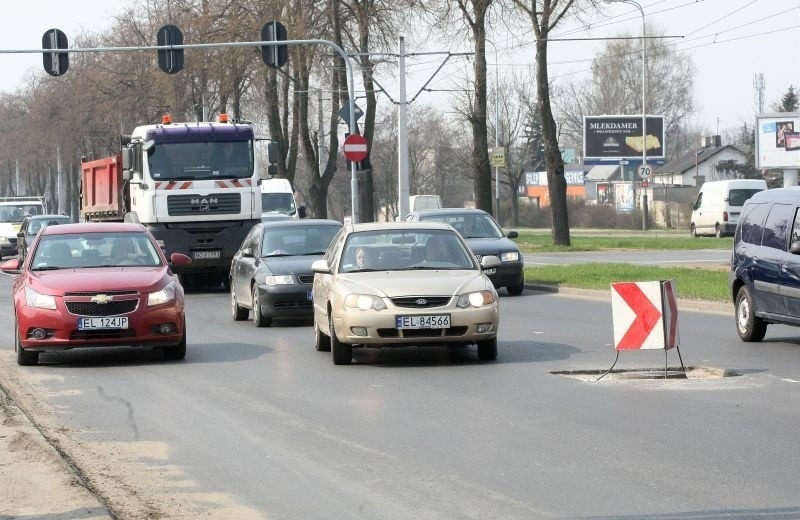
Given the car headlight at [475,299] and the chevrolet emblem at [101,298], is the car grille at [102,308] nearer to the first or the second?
the chevrolet emblem at [101,298]

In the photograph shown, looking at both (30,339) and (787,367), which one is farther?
(30,339)

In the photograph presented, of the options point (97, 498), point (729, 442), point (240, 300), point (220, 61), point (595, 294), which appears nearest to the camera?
point (97, 498)

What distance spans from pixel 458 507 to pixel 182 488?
1.67m

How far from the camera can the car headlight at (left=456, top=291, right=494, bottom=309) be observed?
14.9 metres

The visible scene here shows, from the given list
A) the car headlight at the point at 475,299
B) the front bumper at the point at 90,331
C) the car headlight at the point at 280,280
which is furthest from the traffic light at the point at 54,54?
the car headlight at the point at 475,299

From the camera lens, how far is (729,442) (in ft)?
31.7

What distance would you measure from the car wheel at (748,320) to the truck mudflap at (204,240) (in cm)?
1512

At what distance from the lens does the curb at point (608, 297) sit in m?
22.5

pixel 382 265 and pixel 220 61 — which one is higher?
pixel 220 61

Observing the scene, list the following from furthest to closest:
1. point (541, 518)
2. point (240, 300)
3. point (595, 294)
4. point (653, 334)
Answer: point (595, 294) → point (240, 300) → point (653, 334) → point (541, 518)

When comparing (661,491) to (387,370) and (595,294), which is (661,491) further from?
(595,294)

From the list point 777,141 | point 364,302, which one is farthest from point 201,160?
point 777,141

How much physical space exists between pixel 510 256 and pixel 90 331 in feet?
41.7

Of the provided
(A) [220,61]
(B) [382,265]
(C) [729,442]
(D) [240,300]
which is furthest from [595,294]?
(A) [220,61]
